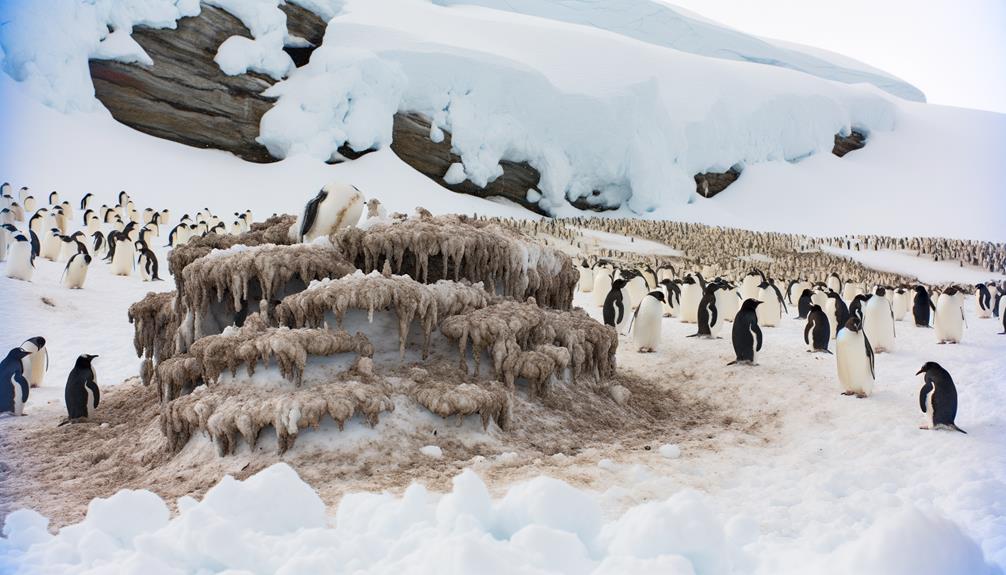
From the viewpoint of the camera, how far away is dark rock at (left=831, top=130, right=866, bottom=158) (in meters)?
36.7

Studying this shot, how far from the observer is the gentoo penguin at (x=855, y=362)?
6941 millimetres

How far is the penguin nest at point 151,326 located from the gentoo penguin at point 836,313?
7595 millimetres

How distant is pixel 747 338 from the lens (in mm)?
8008

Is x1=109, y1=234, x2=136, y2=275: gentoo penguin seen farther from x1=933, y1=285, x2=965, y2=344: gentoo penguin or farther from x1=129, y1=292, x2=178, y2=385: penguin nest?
x1=933, y1=285, x2=965, y2=344: gentoo penguin

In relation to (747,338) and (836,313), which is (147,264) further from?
(836,313)

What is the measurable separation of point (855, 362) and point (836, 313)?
343cm

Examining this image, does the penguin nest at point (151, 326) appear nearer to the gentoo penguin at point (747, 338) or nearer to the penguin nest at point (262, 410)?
the penguin nest at point (262, 410)

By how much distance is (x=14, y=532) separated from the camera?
3.27 metres

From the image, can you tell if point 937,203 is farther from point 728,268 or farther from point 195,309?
point 195,309

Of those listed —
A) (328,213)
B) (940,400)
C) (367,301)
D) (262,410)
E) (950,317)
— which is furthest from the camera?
(950,317)

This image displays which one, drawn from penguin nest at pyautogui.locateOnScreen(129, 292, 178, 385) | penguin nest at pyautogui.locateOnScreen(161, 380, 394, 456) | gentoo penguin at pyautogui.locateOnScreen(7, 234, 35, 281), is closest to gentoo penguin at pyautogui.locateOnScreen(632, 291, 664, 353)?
penguin nest at pyautogui.locateOnScreen(161, 380, 394, 456)

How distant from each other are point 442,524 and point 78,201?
1974cm

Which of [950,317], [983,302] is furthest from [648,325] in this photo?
[983,302]

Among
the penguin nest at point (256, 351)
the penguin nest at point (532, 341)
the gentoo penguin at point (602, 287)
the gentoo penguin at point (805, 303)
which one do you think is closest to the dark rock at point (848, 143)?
the gentoo penguin at point (805, 303)
